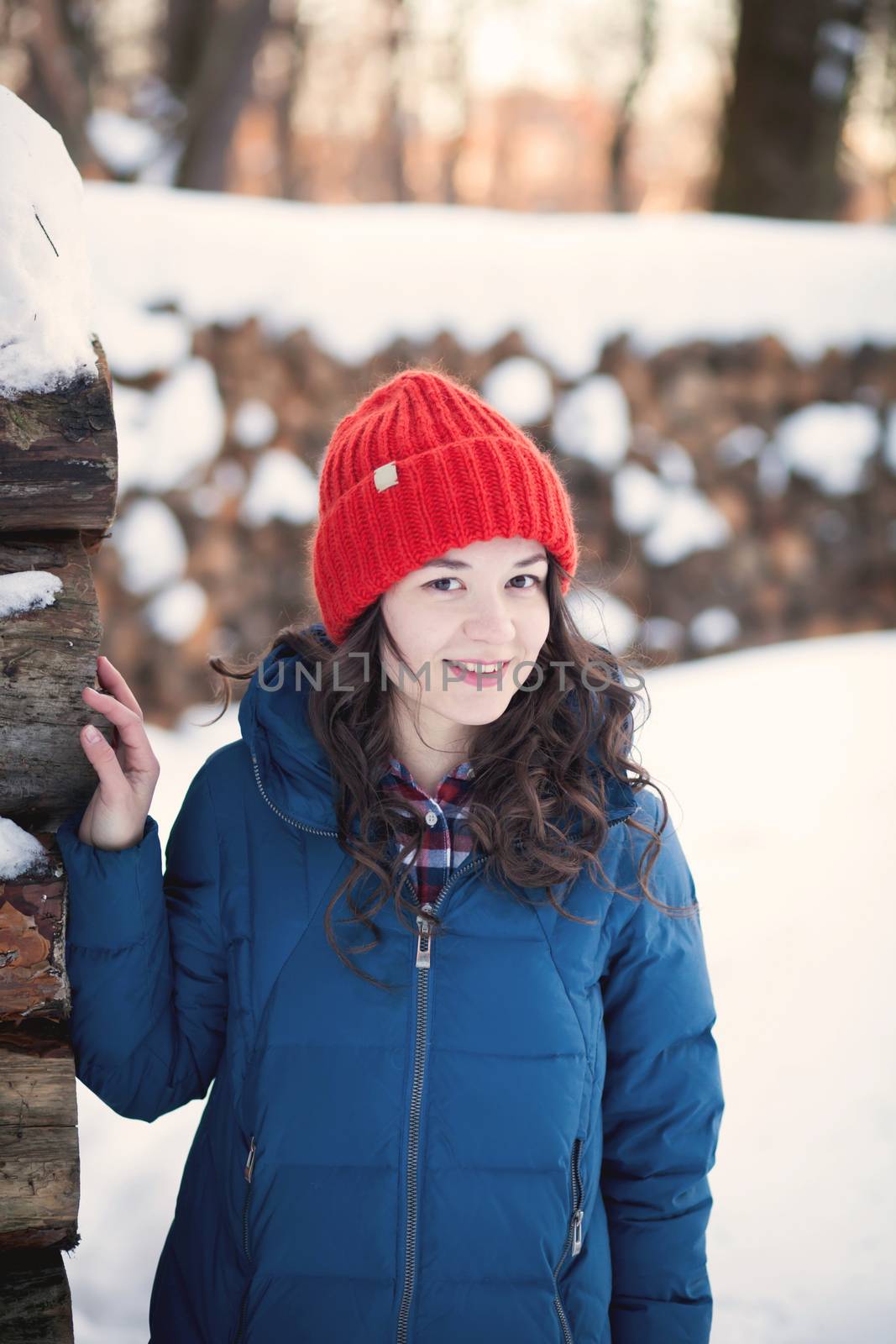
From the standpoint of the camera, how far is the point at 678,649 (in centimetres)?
517

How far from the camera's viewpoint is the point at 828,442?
5184 millimetres

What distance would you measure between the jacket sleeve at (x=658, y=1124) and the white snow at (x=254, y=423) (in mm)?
3249

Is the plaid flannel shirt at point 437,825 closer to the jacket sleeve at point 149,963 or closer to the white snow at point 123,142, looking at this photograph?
the jacket sleeve at point 149,963

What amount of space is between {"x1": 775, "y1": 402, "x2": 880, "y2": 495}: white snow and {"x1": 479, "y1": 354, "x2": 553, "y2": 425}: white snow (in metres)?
1.20

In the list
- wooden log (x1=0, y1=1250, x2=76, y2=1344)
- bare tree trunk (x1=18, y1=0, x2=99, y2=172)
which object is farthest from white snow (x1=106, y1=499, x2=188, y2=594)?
bare tree trunk (x1=18, y1=0, x2=99, y2=172)

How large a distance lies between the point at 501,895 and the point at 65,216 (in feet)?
3.27

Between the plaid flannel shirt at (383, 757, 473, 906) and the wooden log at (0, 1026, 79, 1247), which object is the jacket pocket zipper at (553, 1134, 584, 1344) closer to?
the plaid flannel shirt at (383, 757, 473, 906)

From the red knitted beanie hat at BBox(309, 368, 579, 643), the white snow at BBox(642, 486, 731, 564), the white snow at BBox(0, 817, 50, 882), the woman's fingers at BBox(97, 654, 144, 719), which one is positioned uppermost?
the white snow at BBox(642, 486, 731, 564)

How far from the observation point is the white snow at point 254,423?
14.1 ft

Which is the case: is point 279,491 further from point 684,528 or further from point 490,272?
point 684,528

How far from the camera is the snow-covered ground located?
6.83 feet

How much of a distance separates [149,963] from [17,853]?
0.21 meters

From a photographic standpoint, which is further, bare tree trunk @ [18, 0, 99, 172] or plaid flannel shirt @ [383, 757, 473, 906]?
bare tree trunk @ [18, 0, 99, 172]

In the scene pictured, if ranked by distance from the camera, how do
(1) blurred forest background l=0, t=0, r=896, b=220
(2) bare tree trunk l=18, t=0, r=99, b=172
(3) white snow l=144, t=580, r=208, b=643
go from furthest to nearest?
(2) bare tree trunk l=18, t=0, r=99, b=172, (1) blurred forest background l=0, t=0, r=896, b=220, (3) white snow l=144, t=580, r=208, b=643
